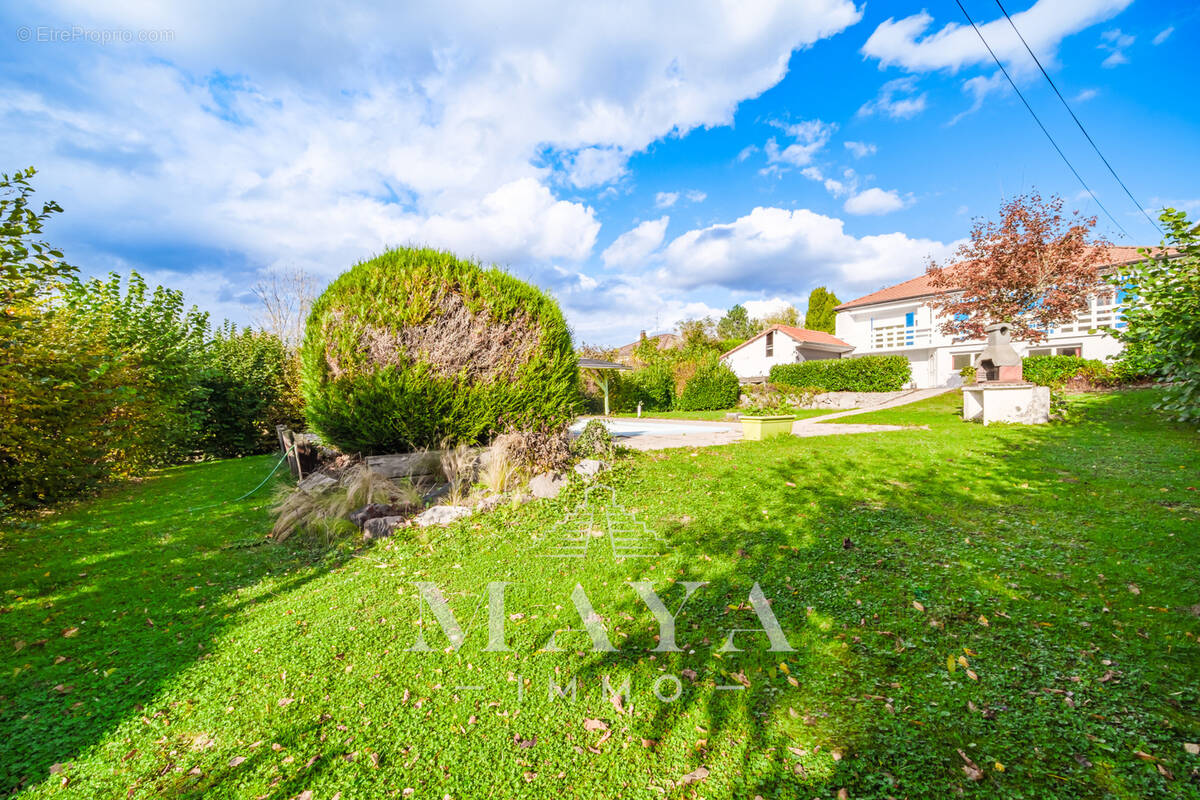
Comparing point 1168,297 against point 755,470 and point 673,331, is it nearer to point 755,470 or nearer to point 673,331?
point 755,470

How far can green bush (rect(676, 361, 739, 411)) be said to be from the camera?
24.1m

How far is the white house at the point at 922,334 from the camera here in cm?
2411

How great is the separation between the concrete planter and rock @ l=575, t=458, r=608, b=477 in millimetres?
4289

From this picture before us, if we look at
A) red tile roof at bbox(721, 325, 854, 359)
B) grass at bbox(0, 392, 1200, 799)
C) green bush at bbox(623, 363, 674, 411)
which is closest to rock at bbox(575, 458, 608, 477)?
grass at bbox(0, 392, 1200, 799)

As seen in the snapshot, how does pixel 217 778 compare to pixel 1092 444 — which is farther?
pixel 1092 444

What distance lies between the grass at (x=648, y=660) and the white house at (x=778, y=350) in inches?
1079

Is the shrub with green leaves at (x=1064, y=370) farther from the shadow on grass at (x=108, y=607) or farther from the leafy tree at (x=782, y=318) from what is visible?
the leafy tree at (x=782, y=318)

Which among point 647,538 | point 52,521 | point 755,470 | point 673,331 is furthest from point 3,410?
point 673,331

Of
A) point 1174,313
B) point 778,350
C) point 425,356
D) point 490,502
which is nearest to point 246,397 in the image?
point 425,356

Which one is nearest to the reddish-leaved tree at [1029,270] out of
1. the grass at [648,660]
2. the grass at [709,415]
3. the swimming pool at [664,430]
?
the grass at [709,415]

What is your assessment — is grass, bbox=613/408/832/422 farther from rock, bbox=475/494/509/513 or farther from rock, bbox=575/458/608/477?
rock, bbox=475/494/509/513

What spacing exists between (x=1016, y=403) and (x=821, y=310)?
36.3 m

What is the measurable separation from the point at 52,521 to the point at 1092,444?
15.1 meters

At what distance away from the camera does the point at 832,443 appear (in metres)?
8.77
